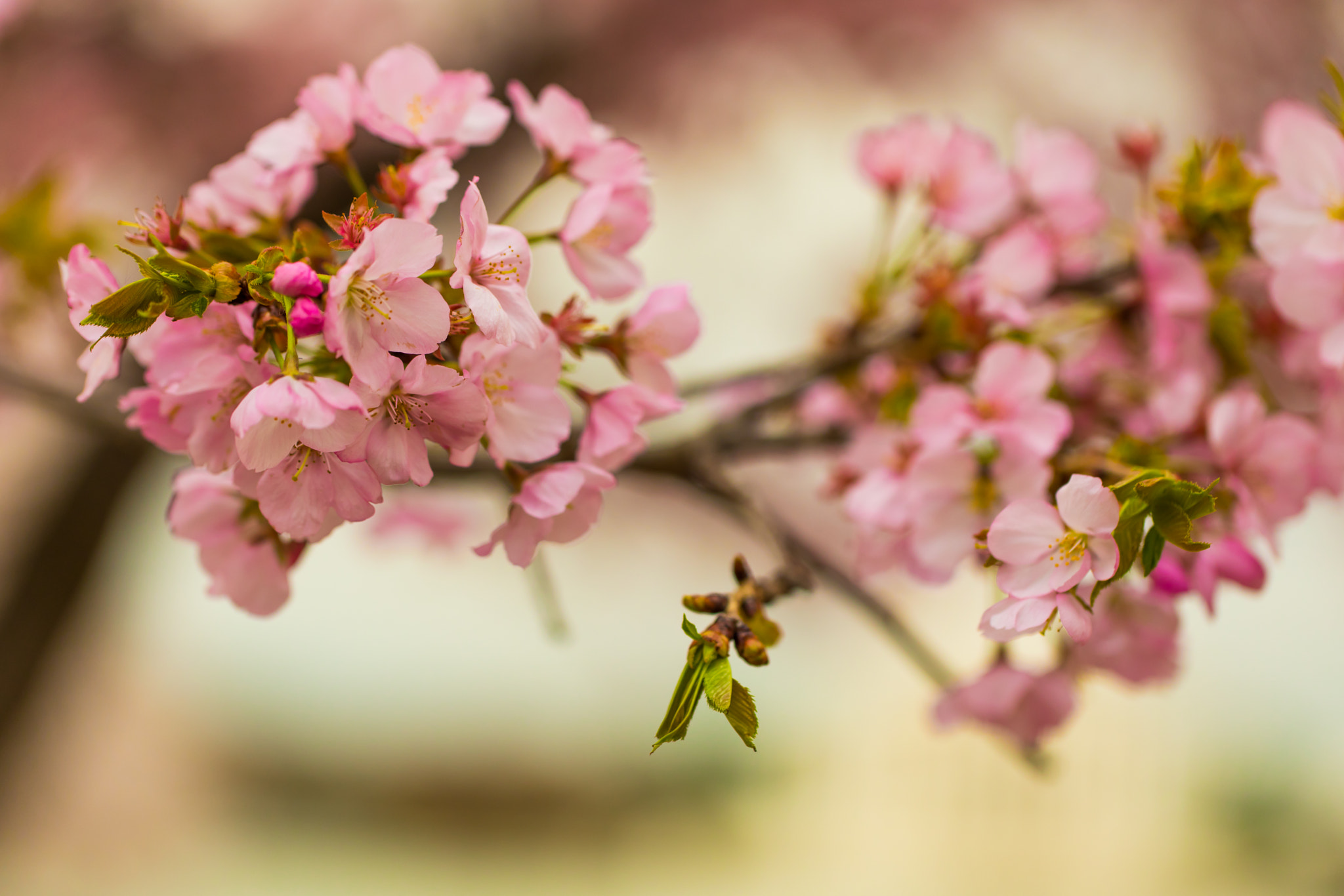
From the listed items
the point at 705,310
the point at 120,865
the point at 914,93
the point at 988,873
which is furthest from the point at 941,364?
the point at 120,865

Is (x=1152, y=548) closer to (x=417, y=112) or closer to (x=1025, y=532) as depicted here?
(x=1025, y=532)

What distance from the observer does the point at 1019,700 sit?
46cm

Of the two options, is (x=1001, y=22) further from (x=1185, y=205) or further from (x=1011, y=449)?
(x=1011, y=449)

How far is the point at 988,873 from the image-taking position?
1.99m

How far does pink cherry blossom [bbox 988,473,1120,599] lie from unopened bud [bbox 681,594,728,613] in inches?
3.9

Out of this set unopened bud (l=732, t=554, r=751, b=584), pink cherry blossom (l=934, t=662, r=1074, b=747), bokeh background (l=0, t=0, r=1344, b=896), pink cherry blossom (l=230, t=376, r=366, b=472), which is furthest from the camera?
bokeh background (l=0, t=0, r=1344, b=896)

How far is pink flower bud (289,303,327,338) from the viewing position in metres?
0.23

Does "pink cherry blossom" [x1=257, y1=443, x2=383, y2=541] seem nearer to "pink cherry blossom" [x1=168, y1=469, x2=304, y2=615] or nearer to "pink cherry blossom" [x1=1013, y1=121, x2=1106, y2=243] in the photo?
"pink cherry blossom" [x1=168, y1=469, x2=304, y2=615]

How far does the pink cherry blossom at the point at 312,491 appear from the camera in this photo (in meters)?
0.25

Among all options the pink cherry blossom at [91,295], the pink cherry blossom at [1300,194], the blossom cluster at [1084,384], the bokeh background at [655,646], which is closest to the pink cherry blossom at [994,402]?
the blossom cluster at [1084,384]

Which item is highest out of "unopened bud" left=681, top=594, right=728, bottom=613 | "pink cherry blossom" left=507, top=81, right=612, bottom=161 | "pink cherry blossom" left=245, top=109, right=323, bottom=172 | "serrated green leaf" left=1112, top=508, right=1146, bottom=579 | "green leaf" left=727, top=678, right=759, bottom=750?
"pink cherry blossom" left=507, top=81, right=612, bottom=161

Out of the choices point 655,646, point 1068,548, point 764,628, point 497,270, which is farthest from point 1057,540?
point 655,646

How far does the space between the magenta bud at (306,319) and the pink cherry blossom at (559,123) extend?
15cm

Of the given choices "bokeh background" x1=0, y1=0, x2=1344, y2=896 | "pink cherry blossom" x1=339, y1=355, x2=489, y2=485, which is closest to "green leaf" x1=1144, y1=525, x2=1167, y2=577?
"pink cherry blossom" x1=339, y1=355, x2=489, y2=485
